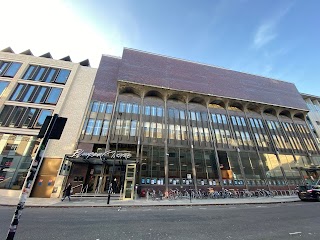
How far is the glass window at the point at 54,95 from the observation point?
25995mm

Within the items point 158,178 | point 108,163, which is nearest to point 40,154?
point 108,163

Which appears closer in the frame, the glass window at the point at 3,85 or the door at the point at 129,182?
the door at the point at 129,182

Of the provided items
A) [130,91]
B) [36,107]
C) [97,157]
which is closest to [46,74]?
[36,107]

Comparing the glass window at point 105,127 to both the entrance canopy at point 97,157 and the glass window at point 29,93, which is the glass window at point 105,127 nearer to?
the entrance canopy at point 97,157

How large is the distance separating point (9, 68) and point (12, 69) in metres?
0.57

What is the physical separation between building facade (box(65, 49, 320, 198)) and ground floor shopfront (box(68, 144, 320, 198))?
5.5 inches

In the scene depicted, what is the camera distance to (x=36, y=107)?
983 inches

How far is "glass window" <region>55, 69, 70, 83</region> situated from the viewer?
2830cm

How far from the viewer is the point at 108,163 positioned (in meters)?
22.3

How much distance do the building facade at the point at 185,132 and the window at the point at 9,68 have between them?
44.1 feet

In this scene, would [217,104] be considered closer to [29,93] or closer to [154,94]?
[154,94]

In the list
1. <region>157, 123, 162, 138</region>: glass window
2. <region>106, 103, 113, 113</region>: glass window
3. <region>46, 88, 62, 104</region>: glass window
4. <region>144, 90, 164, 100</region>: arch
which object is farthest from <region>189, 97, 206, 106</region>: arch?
<region>46, 88, 62, 104</region>: glass window

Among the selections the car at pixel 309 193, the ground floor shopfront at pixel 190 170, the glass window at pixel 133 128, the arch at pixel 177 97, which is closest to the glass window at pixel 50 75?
the ground floor shopfront at pixel 190 170

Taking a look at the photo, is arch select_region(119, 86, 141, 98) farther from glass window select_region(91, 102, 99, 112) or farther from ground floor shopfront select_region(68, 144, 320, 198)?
ground floor shopfront select_region(68, 144, 320, 198)
